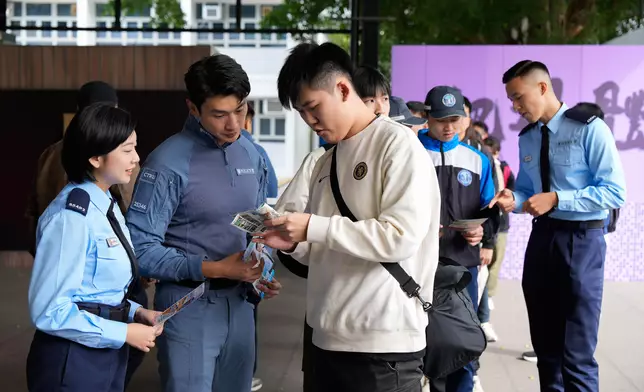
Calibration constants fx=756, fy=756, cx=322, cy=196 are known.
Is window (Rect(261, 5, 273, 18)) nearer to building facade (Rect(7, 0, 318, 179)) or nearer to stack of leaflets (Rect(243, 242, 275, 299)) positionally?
building facade (Rect(7, 0, 318, 179))

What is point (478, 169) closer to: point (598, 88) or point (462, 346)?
point (462, 346)

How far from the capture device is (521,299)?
7.87 metres

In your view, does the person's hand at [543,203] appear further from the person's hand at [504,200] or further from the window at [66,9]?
the window at [66,9]

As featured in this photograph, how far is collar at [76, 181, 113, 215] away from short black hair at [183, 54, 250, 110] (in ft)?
1.58

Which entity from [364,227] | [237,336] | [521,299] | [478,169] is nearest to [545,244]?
[478,169]

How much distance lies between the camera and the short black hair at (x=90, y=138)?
7.79 feet

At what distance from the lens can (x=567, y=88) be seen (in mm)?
8953

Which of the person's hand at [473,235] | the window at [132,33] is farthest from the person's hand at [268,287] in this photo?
the window at [132,33]

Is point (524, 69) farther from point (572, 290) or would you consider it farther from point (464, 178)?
point (572, 290)

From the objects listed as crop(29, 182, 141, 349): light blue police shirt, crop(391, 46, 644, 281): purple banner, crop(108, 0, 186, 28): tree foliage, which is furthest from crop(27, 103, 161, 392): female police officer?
crop(108, 0, 186, 28): tree foliage

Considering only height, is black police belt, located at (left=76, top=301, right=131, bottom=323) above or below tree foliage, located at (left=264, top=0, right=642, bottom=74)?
below

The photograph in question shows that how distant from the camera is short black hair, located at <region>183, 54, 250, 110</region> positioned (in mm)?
2607

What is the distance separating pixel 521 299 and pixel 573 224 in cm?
434

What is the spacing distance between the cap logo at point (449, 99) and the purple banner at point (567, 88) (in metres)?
4.99
